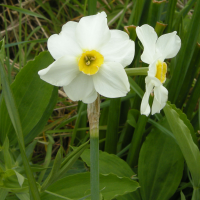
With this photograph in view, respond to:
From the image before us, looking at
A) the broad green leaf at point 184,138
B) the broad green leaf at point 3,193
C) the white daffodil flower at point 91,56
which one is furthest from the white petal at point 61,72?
the broad green leaf at point 3,193

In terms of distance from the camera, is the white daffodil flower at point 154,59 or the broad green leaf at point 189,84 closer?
the white daffodil flower at point 154,59

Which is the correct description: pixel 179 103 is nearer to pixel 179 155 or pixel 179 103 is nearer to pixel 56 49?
pixel 179 155

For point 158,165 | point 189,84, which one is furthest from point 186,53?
point 158,165

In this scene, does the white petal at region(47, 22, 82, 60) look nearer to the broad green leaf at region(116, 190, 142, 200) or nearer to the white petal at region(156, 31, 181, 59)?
the white petal at region(156, 31, 181, 59)

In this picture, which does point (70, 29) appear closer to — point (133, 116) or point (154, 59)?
point (154, 59)

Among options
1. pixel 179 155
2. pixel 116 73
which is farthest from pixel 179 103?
pixel 116 73

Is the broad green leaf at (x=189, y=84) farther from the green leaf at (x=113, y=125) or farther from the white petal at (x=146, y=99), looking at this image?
the white petal at (x=146, y=99)
